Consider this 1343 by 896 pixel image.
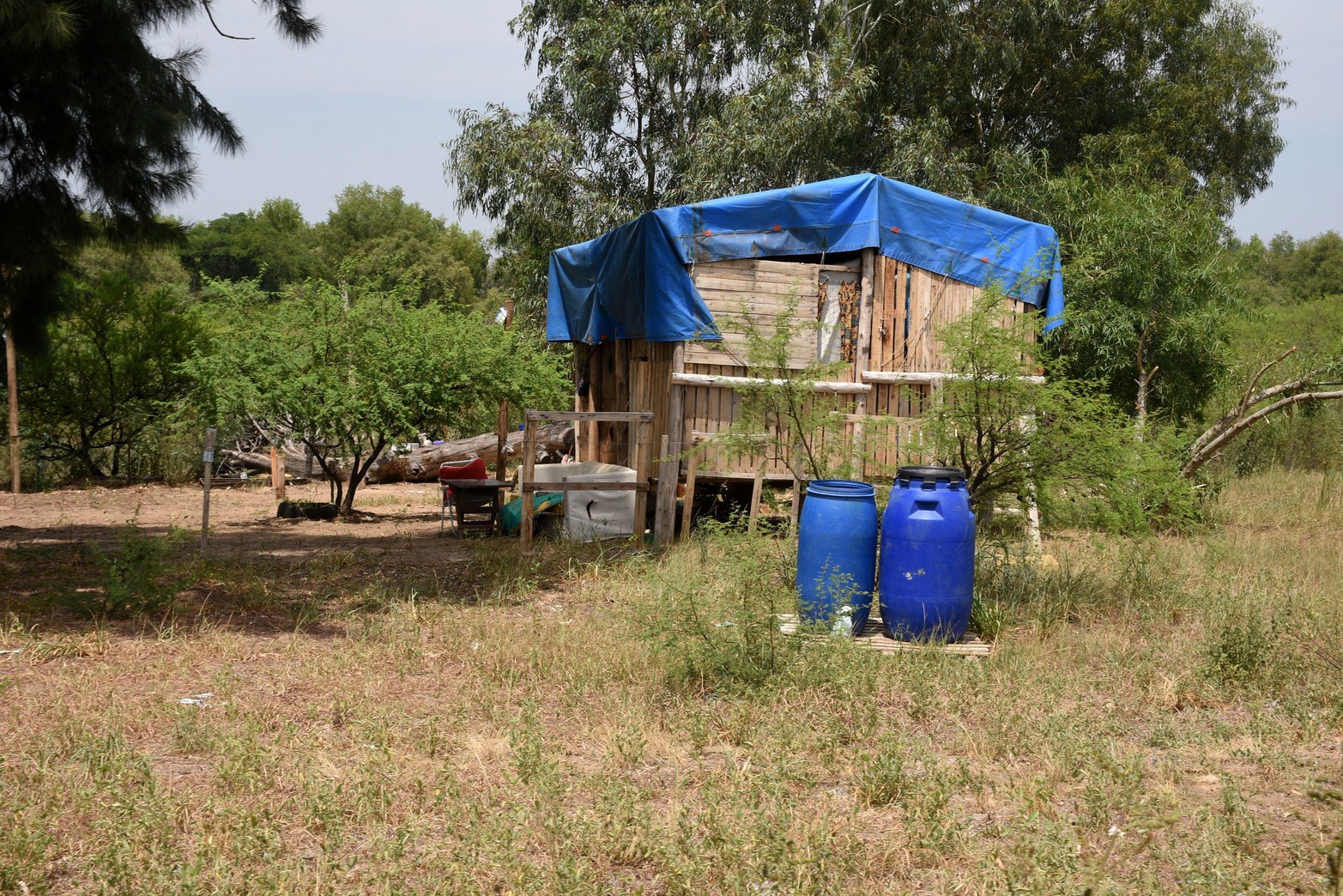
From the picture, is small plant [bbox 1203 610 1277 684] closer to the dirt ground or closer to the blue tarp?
the blue tarp

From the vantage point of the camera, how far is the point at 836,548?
6465 mm

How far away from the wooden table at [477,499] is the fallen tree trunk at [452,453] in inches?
215

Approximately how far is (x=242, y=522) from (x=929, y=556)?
933 centimetres

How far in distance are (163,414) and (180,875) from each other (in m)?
14.2

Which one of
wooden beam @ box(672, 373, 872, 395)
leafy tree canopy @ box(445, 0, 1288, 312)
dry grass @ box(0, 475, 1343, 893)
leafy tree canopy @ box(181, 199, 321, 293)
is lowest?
dry grass @ box(0, 475, 1343, 893)

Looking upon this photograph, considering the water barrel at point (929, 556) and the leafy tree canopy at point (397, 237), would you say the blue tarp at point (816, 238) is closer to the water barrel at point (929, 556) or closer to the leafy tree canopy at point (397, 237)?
the water barrel at point (929, 556)

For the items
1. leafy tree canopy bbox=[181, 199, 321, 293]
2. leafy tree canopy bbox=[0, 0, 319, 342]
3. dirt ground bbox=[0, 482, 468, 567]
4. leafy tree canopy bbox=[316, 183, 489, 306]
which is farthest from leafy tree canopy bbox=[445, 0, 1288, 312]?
leafy tree canopy bbox=[181, 199, 321, 293]

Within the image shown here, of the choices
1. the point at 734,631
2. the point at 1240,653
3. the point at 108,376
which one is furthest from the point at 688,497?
the point at 108,376

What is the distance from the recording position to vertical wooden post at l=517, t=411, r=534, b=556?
9.79 meters

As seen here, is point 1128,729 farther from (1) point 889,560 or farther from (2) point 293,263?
(2) point 293,263

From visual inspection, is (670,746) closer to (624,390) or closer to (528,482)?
(528,482)

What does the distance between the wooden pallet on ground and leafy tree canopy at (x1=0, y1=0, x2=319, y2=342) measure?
5.67m

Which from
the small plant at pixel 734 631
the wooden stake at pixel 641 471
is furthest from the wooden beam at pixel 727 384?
the small plant at pixel 734 631

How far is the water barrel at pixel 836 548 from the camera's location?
6.42 metres
